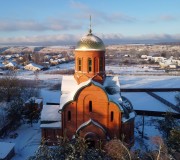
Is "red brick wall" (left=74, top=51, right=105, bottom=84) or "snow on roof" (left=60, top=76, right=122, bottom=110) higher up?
"red brick wall" (left=74, top=51, right=105, bottom=84)

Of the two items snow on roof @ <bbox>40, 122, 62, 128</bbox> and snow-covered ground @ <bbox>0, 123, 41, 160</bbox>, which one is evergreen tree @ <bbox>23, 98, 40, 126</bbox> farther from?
snow on roof @ <bbox>40, 122, 62, 128</bbox>

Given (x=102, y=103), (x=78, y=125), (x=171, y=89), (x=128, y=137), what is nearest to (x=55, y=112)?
(x=78, y=125)

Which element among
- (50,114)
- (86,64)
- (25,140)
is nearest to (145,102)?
(86,64)

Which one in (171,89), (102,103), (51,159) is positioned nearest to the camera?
(51,159)

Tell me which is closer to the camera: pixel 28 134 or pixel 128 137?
pixel 128 137

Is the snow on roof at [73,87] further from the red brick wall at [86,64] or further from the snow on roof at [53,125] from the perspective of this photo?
the snow on roof at [53,125]

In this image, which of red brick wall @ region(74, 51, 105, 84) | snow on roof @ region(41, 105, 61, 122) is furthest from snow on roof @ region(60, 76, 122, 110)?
snow on roof @ region(41, 105, 61, 122)

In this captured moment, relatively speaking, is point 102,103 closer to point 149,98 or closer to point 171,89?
point 149,98
